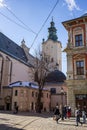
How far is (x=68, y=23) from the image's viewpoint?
28.3m

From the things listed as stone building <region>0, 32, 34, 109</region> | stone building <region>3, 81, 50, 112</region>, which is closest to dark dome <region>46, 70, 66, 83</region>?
stone building <region>0, 32, 34, 109</region>

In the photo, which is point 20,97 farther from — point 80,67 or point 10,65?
point 80,67

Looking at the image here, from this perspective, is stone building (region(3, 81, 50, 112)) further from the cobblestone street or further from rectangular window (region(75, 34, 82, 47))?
the cobblestone street

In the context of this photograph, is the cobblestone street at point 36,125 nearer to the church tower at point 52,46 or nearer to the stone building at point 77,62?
the stone building at point 77,62

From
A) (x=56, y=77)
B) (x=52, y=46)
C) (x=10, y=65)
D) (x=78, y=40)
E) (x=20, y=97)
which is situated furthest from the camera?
(x=52, y=46)

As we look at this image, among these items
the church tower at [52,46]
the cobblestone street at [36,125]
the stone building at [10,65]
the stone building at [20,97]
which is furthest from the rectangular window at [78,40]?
the church tower at [52,46]

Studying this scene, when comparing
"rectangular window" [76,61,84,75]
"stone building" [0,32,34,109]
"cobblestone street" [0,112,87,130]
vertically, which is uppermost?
"stone building" [0,32,34,109]

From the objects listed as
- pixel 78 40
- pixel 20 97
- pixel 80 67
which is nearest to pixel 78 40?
pixel 78 40

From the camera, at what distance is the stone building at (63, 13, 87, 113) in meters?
25.2

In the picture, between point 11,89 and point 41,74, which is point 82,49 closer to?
point 41,74

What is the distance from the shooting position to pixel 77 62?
2645 centimetres

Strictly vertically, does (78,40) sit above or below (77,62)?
above

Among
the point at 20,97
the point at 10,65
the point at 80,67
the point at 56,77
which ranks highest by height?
the point at 10,65

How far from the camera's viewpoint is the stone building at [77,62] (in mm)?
25172
